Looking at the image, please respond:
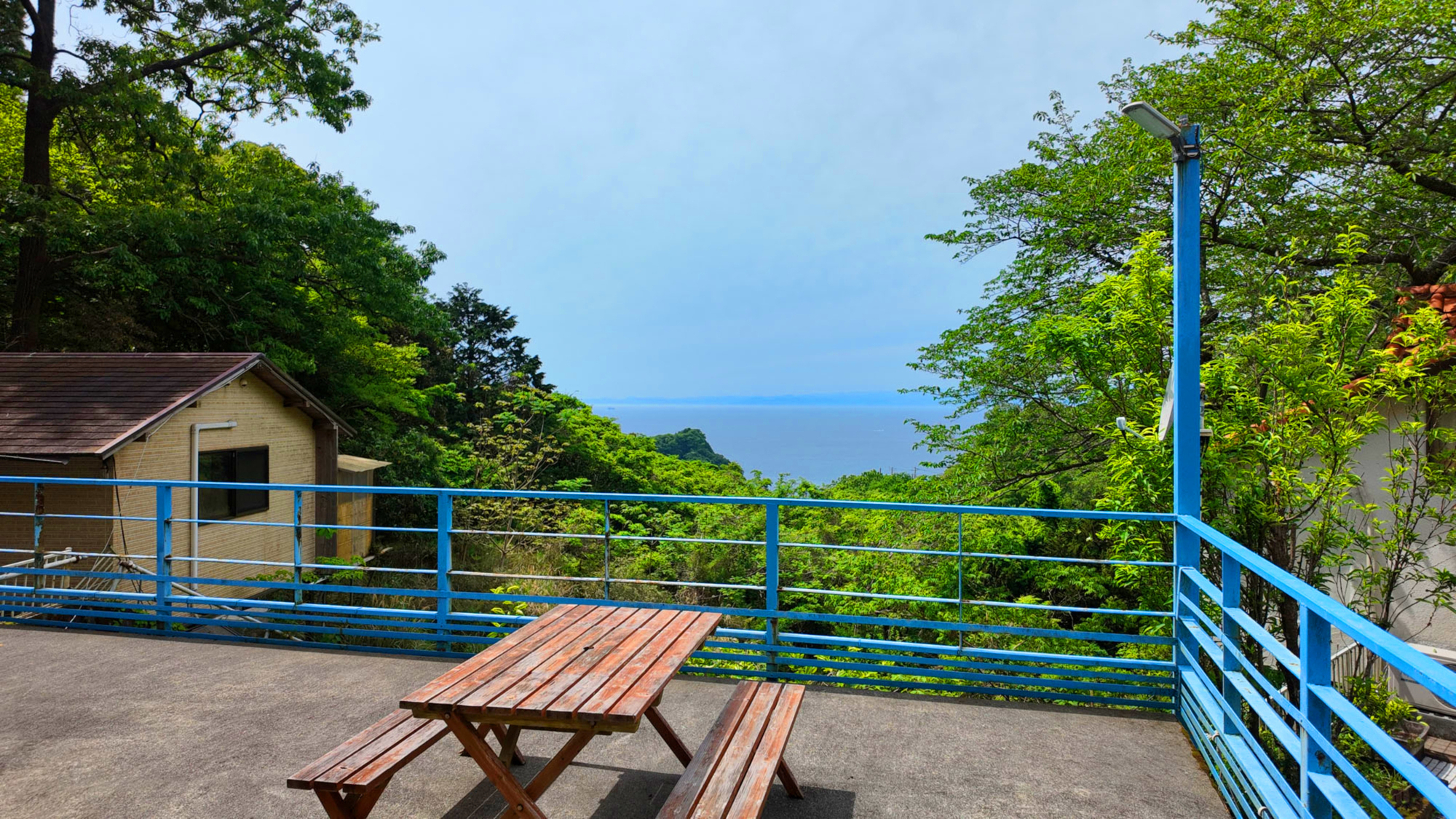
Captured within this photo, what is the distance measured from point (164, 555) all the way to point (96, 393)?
8.13 m

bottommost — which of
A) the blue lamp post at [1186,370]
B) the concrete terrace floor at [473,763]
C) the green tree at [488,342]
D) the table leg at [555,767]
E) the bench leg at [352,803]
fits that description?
the concrete terrace floor at [473,763]

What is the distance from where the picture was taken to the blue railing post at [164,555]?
17.6 feet

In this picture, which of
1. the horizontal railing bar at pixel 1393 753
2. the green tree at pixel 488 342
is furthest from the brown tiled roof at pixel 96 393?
the green tree at pixel 488 342

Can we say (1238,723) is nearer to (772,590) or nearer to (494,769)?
(772,590)

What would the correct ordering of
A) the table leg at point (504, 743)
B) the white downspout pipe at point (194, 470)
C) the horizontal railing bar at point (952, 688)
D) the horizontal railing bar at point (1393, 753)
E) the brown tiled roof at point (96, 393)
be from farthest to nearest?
the white downspout pipe at point (194, 470), the brown tiled roof at point (96, 393), the horizontal railing bar at point (952, 688), the table leg at point (504, 743), the horizontal railing bar at point (1393, 753)

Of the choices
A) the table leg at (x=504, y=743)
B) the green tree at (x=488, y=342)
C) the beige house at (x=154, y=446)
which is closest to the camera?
the table leg at (x=504, y=743)

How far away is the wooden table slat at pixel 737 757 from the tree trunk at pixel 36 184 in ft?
58.3

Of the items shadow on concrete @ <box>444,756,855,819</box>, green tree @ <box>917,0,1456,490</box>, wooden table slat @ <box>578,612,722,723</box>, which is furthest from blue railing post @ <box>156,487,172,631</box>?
green tree @ <box>917,0,1456,490</box>

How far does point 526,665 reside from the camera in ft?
9.04

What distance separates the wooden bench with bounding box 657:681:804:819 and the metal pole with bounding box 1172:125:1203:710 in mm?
2103

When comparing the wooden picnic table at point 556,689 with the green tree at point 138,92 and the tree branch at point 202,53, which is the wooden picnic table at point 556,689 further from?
the tree branch at point 202,53

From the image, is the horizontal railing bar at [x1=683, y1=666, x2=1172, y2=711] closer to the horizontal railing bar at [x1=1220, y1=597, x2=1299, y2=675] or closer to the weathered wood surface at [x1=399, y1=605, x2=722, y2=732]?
the weathered wood surface at [x1=399, y1=605, x2=722, y2=732]

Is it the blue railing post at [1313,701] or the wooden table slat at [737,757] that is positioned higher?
the blue railing post at [1313,701]

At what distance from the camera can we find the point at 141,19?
1759 cm
